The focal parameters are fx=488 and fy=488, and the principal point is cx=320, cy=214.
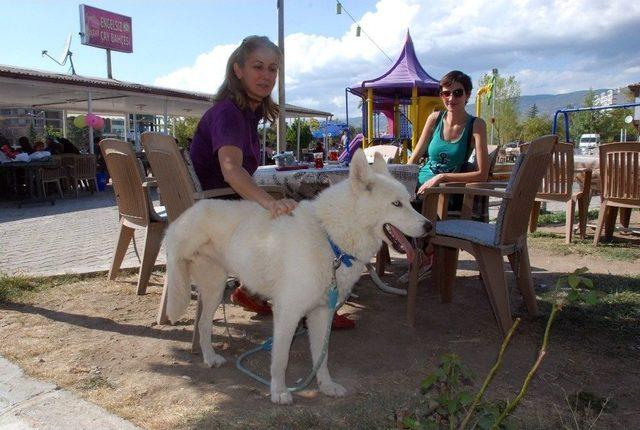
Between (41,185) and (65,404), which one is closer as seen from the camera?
(65,404)

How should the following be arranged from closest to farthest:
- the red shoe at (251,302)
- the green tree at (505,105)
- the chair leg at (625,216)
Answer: the red shoe at (251,302) → the chair leg at (625,216) → the green tree at (505,105)

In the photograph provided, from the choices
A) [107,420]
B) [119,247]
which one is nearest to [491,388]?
[107,420]

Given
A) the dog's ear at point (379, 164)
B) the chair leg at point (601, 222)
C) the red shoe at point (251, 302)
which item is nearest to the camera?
the dog's ear at point (379, 164)

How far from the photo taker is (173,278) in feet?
9.37

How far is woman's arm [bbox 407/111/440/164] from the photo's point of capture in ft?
16.1

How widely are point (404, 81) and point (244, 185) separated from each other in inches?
511

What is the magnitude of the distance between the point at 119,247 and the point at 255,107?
250 centimetres

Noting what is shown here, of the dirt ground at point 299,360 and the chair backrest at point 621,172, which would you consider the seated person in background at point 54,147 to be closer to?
the dirt ground at point 299,360

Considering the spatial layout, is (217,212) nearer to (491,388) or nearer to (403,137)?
(491,388)

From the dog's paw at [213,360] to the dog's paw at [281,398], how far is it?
0.61 meters

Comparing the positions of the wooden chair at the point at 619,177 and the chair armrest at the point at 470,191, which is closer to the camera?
the chair armrest at the point at 470,191

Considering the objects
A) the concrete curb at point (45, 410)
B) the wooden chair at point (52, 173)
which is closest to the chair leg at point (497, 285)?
the concrete curb at point (45, 410)

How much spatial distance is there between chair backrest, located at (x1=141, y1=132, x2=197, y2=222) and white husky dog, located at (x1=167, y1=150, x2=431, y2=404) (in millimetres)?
530

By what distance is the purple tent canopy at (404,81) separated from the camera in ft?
48.5
